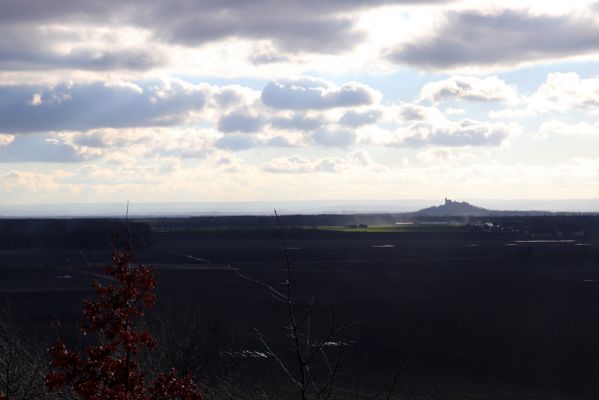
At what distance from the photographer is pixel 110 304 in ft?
32.4

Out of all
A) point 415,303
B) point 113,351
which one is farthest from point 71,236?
point 113,351

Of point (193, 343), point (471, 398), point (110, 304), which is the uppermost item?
point (110, 304)

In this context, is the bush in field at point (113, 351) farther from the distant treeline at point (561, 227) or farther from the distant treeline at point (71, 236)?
the distant treeline at point (561, 227)

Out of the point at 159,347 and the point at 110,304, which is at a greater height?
the point at 110,304

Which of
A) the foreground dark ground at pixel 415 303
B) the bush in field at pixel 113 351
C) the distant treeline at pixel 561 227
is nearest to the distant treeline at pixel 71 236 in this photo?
the foreground dark ground at pixel 415 303

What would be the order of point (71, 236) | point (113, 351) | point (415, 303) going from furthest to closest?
point (71, 236) < point (415, 303) < point (113, 351)

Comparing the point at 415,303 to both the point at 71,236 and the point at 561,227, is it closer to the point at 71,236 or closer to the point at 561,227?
the point at 71,236

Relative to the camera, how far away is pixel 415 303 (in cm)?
5591

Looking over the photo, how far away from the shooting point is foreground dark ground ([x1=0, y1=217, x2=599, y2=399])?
113 feet

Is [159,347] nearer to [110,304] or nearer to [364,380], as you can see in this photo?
[364,380]

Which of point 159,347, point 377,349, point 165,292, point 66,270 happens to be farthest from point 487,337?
point 66,270

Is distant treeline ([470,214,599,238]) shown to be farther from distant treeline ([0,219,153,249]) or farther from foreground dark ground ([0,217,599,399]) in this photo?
distant treeline ([0,219,153,249])

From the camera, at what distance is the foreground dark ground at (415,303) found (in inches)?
1356

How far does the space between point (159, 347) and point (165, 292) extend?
1568 inches
